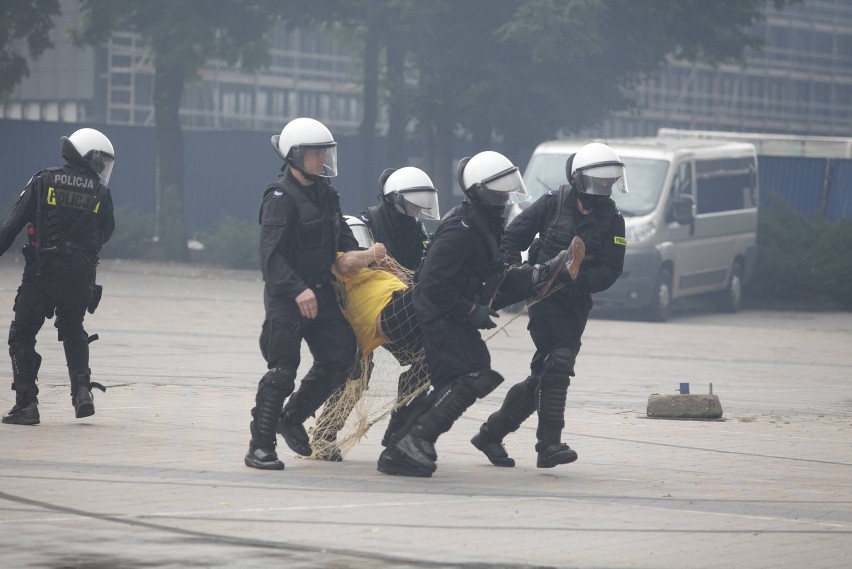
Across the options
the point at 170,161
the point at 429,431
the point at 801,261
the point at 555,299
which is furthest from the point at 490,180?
the point at 170,161

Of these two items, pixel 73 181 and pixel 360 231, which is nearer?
pixel 360 231

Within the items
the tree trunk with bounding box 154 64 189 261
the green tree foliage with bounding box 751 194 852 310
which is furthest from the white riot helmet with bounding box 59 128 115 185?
the tree trunk with bounding box 154 64 189 261

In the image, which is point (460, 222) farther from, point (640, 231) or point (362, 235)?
point (640, 231)

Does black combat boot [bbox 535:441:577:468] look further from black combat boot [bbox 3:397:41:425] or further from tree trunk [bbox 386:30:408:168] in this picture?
tree trunk [bbox 386:30:408:168]

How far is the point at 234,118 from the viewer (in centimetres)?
6500

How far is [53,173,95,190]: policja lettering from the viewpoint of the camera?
9.73 m

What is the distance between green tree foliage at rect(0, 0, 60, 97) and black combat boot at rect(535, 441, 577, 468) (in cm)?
2492

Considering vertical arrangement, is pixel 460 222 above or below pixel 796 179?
above

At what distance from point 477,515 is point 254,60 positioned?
28.5m

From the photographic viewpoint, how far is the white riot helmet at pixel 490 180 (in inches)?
332

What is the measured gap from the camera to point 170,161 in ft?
107

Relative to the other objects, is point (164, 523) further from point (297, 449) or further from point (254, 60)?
point (254, 60)

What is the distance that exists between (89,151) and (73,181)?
211 mm

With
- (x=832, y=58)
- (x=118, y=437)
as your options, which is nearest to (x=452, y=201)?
(x=118, y=437)
